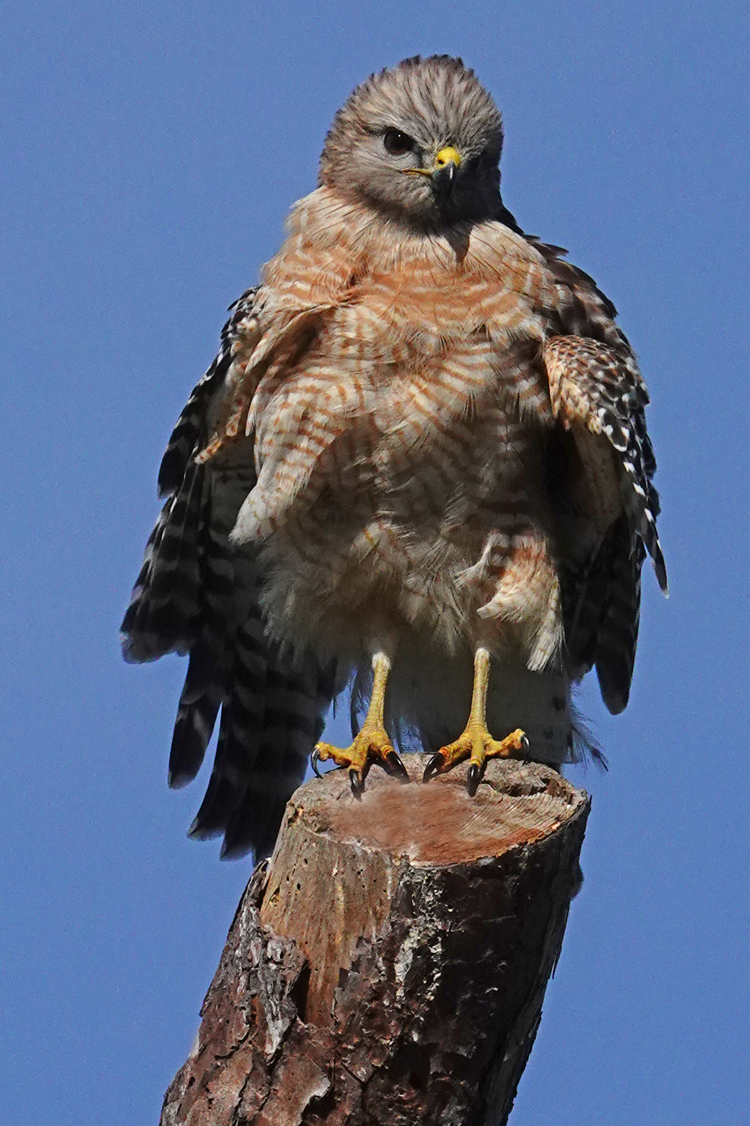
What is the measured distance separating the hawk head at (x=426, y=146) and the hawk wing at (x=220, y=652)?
2.58 ft

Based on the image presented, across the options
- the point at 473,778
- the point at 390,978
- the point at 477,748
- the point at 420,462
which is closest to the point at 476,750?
the point at 477,748

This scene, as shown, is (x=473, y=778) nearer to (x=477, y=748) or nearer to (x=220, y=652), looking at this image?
(x=477, y=748)

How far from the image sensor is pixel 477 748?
623 centimetres

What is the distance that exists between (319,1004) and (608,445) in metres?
2.70

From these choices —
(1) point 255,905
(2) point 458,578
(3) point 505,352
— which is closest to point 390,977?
(1) point 255,905

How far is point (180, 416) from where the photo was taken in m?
7.12

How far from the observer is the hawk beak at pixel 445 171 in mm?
6766

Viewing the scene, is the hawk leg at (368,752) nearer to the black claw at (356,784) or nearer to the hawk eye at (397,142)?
the black claw at (356,784)

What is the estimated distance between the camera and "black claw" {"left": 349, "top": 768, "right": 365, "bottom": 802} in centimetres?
536

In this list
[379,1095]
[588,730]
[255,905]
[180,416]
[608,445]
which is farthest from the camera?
[588,730]

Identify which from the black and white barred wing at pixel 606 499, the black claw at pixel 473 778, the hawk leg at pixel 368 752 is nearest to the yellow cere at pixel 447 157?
the black and white barred wing at pixel 606 499

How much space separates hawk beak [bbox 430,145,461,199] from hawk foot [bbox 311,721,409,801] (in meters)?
2.28

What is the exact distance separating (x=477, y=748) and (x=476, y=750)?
1cm

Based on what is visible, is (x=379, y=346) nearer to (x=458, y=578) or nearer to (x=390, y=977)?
(x=458, y=578)
